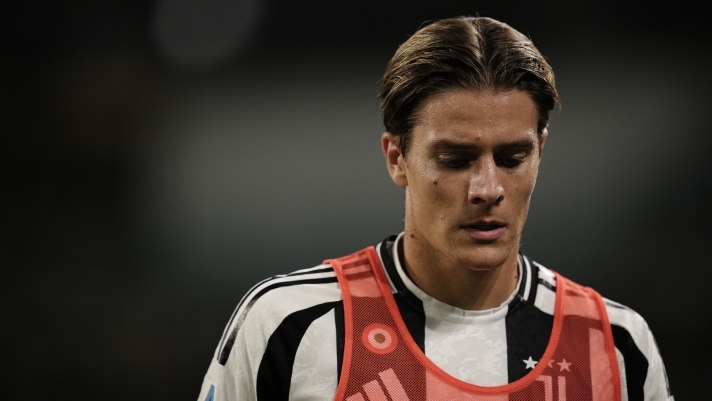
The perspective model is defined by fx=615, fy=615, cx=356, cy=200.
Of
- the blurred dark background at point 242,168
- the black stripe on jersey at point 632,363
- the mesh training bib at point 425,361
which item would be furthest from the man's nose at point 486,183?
the blurred dark background at point 242,168

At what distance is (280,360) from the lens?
102 cm

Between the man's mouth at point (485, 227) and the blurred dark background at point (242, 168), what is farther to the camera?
the blurred dark background at point (242, 168)

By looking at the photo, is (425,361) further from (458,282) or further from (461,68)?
(461,68)

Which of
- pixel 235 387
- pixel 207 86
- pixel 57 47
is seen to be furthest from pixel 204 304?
pixel 235 387

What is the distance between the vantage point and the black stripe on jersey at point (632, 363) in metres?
1.09

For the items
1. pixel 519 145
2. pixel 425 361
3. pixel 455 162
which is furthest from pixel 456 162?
pixel 425 361

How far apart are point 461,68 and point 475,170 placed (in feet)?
0.58

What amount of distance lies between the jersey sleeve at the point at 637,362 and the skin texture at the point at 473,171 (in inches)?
10.7

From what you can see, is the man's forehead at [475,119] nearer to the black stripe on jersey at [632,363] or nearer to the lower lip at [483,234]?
the lower lip at [483,234]

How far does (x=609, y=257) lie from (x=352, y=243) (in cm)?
96

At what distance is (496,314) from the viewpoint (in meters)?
1.11

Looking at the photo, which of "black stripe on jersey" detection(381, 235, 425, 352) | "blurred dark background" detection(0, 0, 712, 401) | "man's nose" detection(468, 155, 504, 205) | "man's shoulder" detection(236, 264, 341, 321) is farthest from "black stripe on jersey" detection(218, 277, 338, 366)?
"blurred dark background" detection(0, 0, 712, 401)

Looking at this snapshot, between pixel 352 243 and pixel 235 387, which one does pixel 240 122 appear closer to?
pixel 352 243

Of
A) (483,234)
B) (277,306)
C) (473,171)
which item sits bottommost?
(277,306)
